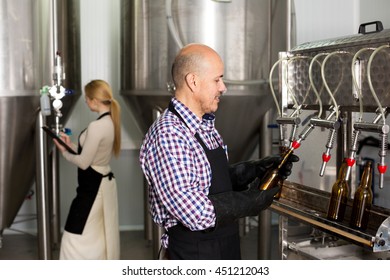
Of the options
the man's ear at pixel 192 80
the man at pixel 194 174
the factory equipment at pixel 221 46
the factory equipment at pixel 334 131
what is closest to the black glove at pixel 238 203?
the man at pixel 194 174

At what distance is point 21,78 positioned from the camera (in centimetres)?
284

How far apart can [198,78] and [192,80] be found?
0.8 inches

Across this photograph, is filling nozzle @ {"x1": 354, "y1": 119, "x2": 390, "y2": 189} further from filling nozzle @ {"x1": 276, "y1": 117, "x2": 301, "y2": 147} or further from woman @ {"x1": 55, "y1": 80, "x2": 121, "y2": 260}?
woman @ {"x1": 55, "y1": 80, "x2": 121, "y2": 260}

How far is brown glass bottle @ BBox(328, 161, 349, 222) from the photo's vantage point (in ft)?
5.78

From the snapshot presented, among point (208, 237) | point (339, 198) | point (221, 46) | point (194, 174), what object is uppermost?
point (221, 46)

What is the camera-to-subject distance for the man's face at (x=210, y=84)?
169 cm

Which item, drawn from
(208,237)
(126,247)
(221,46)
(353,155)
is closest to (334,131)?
(353,155)

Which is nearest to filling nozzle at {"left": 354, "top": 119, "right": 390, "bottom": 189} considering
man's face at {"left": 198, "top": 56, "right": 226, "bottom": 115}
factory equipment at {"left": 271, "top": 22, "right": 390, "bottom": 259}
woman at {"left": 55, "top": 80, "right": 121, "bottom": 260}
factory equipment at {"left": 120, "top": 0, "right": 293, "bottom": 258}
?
factory equipment at {"left": 271, "top": 22, "right": 390, "bottom": 259}

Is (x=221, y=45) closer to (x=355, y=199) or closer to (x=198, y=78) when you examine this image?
(x=198, y=78)

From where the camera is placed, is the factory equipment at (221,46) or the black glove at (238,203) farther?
the factory equipment at (221,46)

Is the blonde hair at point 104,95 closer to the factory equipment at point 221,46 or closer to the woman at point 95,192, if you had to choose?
the woman at point 95,192

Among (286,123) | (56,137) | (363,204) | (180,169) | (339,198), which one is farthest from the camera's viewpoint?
(56,137)
